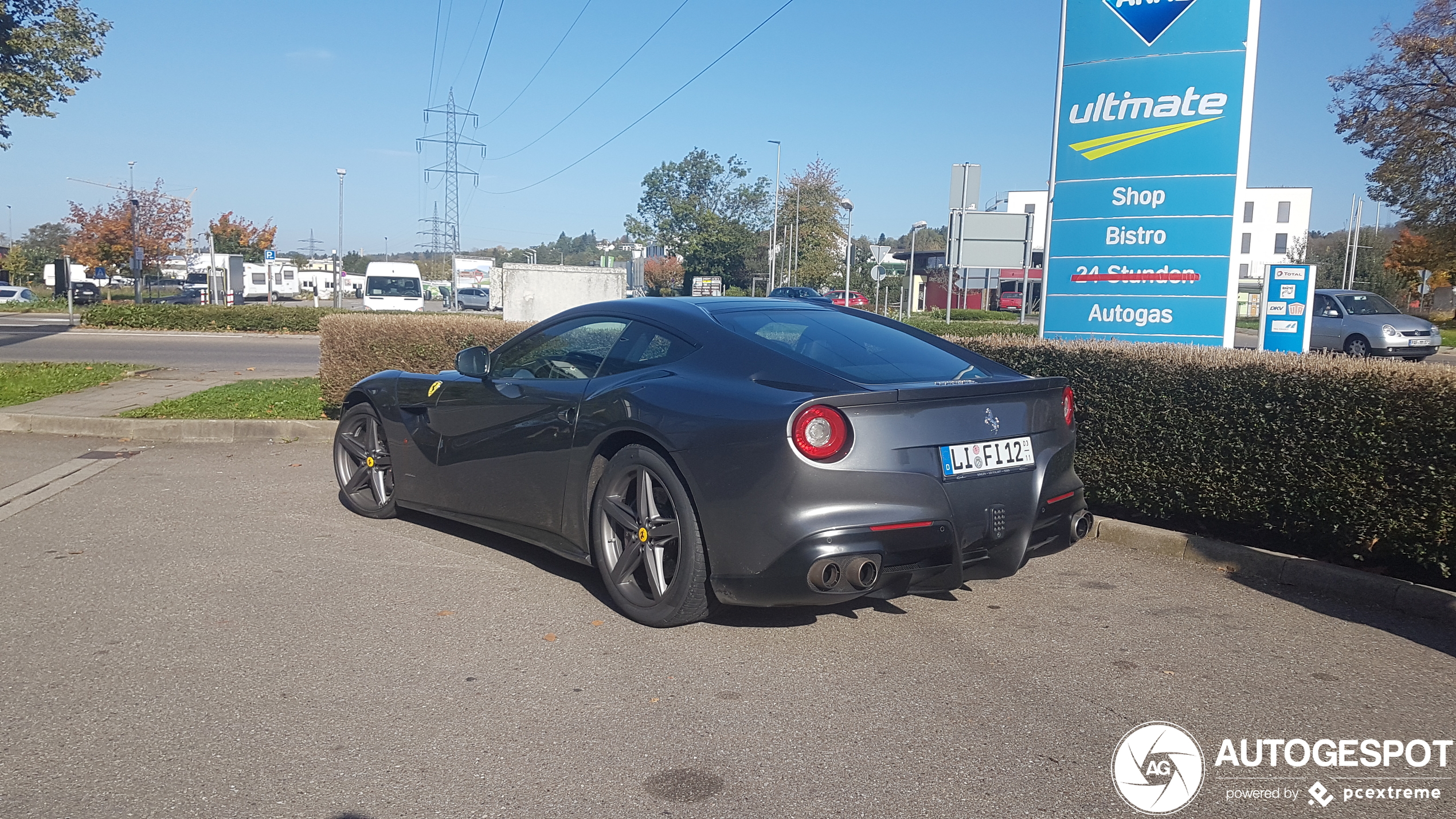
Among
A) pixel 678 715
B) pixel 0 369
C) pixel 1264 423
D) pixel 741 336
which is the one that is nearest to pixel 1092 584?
pixel 1264 423

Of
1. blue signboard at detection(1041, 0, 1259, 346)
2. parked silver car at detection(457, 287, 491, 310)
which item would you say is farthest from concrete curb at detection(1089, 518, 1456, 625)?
parked silver car at detection(457, 287, 491, 310)

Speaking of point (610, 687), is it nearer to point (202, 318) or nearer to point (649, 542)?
point (649, 542)

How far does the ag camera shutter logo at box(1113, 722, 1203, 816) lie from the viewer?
9.64ft

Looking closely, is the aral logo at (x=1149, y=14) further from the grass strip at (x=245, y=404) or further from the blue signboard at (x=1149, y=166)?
the grass strip at (x=245, y=404)

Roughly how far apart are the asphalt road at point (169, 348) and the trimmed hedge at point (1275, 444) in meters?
12.6

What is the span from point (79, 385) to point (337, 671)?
1137cm

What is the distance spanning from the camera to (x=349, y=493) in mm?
6578

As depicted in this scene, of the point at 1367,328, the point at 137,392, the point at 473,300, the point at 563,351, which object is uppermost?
the point at 1367,328

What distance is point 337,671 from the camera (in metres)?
3.83

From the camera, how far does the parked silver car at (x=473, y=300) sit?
46.8 m

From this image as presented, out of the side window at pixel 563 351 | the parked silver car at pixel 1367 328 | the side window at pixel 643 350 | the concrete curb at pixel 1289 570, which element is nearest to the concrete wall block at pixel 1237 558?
the concrete curb at pixel 1289 570

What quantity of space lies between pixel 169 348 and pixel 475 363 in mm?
20294

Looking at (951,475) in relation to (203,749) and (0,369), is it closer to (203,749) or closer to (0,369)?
(203,749)

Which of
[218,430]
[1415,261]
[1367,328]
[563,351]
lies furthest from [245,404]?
[1415,261]
